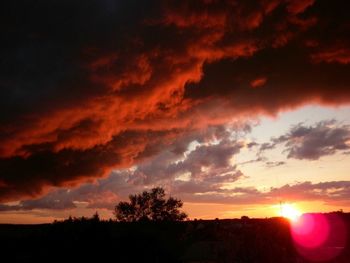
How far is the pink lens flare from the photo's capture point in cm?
4988

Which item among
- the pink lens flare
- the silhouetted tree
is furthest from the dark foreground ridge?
the silhouetted tree

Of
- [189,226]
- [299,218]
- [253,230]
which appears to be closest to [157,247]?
[253,230]

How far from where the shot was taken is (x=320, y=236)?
76.5 meters

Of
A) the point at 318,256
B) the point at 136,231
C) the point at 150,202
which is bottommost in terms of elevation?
the point at 318,256

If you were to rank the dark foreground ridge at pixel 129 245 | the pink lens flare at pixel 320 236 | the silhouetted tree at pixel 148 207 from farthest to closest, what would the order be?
1. the silhouetted tree at pixel 148 207
2. the pink lens flare at pixel 320 236
3. the dark foreground ridge at pixel 129 245

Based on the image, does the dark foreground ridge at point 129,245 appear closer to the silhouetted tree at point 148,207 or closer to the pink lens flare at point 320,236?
the pink lens flare at point 320,236

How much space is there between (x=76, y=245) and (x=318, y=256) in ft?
81.2

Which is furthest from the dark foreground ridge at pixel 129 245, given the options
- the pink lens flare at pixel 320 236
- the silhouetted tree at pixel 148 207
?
the silhouetted tree at pixel 148 207

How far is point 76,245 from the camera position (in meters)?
43.1

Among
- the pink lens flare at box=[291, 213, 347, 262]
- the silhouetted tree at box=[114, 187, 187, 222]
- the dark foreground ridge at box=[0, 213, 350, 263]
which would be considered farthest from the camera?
the silhouetted tree at box=[114, 187, 187, 222]

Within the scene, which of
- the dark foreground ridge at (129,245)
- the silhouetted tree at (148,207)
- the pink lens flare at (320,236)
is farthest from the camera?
the silhouetted tree at (148,207)

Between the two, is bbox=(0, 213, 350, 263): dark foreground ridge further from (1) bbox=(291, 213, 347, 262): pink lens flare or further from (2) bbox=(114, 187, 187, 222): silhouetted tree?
(2) bbox=(114, 187, 187, 222): silhouetted tree

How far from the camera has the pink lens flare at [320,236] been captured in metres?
49.9

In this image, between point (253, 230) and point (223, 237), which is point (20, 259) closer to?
point (223, 237)
